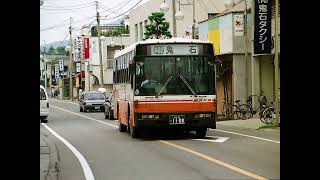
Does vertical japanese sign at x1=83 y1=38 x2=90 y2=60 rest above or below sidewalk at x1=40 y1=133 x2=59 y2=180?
above

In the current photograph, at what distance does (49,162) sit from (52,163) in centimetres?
14

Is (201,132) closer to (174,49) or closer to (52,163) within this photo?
(174,49)

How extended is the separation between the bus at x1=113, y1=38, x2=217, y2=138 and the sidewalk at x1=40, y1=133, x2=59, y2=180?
296cm

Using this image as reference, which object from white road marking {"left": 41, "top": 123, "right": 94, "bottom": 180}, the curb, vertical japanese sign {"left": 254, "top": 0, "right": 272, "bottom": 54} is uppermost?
vertical japanese sign {"left": 254, "top": 0, "right": 272, "bottom": 54}

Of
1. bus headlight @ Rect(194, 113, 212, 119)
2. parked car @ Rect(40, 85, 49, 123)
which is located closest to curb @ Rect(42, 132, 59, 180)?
bus headlight @ Rect(194, 113, 212, 119)

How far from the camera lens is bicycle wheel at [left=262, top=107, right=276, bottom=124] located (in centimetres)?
2414

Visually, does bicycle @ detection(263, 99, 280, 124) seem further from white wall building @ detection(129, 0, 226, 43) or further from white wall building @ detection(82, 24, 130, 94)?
white wall building @ detection(82, 24, 130, 94)

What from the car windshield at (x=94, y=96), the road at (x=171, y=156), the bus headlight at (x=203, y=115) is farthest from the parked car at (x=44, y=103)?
the bus headlight at (x=203, y=115)

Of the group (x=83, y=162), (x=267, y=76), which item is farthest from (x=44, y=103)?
(x=83, y=162)

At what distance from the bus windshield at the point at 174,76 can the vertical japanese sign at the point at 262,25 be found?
27.9 ft

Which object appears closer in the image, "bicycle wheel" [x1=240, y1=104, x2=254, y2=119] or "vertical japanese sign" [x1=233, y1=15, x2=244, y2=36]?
"bicycle wheel" [x1=240, y1=104, x2=254, y2=119]

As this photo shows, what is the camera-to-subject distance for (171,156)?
14.3 m

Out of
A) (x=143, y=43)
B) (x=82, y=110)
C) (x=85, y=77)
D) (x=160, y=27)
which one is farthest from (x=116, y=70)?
(x=85, y=77)
